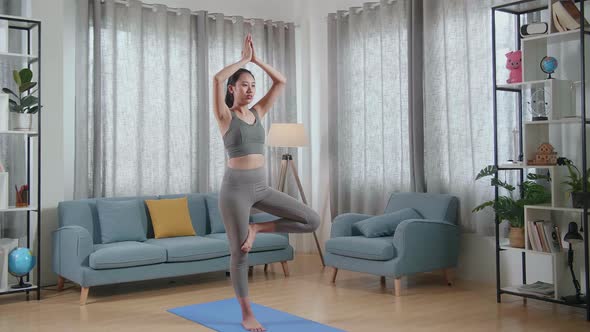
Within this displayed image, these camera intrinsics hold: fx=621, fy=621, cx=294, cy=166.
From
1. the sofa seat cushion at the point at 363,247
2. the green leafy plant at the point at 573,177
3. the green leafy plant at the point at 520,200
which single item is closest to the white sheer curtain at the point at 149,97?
the sofa seat cushion at the point at 363,247

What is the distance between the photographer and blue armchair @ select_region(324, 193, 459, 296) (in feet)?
16.5

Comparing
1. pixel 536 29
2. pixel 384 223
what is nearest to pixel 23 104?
pixel 384 223

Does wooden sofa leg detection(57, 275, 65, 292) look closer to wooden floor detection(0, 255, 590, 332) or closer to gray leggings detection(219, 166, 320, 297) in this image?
wooden floor detection(0, 255, 590, 332)

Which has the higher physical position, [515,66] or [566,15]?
[566,15]

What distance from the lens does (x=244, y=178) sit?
378cm

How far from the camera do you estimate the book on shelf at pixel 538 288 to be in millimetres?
4531

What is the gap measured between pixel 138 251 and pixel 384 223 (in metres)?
2.09

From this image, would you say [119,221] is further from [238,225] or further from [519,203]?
[519,203]

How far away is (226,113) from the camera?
149 inches

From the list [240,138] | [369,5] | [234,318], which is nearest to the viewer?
[240,138]

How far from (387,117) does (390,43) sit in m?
0.75

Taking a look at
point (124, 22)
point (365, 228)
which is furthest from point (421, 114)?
point (124, 22)

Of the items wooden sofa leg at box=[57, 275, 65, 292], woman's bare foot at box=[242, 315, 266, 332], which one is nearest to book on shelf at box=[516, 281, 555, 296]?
woman's bare foot at box=[242, 315, 266, 332]

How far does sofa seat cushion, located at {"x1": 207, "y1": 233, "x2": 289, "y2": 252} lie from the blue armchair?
539 millimetres
